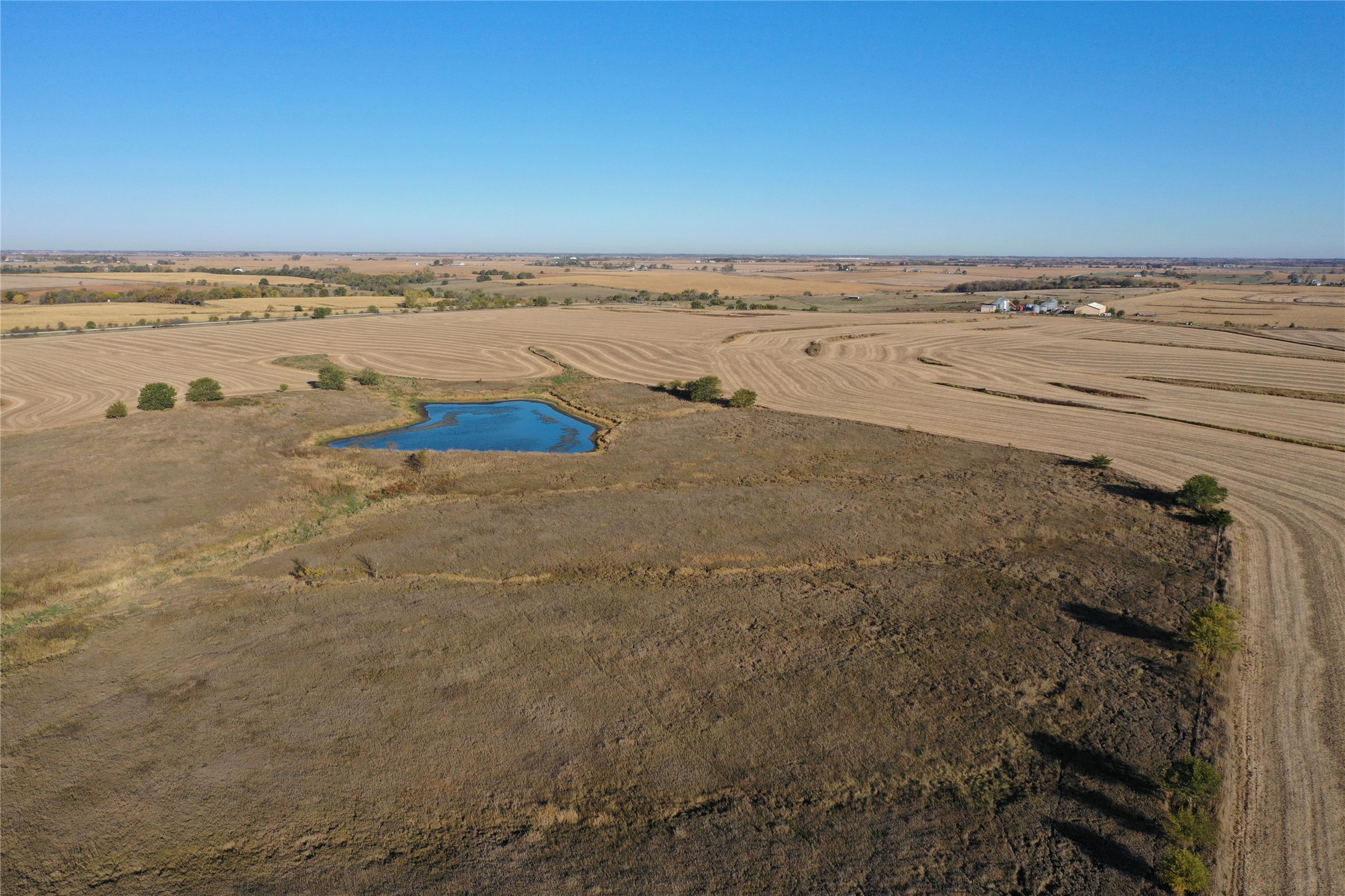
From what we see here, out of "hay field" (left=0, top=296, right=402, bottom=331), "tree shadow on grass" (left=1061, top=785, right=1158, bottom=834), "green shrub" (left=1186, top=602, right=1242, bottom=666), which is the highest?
"hay field" (left=0, top=296, right=402, bottom=331)

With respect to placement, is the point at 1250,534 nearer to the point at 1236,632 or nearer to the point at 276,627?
the point at 1236,632

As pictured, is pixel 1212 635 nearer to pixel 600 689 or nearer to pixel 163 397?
pixel 600 689

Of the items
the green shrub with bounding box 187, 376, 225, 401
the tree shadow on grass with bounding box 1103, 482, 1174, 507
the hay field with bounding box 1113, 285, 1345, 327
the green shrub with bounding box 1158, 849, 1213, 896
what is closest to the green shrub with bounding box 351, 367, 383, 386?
the green shrub with bounding box 187, 376, 225, 401

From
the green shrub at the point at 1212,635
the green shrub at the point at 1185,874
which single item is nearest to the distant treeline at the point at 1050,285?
the green shrub at the point at 1212,635

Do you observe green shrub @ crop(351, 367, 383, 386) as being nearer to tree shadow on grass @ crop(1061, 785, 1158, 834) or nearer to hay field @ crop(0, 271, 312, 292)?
tree shadow on grass @ crop(1061, 785, 1158, 834)

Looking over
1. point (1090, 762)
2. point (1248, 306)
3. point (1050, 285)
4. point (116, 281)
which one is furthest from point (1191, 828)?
point (116, 281)

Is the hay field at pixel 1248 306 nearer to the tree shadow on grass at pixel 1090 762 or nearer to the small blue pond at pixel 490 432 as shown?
the small blue pond at pixel 490 432
